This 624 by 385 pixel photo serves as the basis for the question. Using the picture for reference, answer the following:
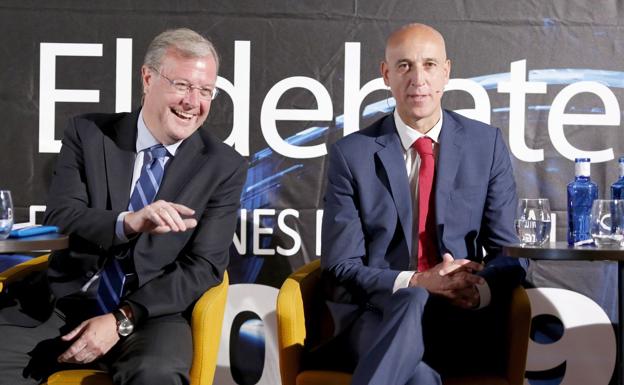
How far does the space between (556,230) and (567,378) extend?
71cm

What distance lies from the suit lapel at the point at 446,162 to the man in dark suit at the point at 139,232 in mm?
780

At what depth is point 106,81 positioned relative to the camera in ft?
12.9

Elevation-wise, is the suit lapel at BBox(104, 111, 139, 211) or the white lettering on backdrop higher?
the white lettering on backdrop

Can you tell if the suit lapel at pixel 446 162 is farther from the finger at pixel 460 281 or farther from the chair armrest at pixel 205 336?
the chair armrest at pixel 205 336

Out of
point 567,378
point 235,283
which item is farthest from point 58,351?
point 567,378

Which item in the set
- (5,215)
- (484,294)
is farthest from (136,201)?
(484,294)

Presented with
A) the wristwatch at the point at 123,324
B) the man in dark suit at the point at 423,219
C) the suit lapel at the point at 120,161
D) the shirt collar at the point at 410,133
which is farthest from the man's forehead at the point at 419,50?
the wristwatch at the point at 123,324

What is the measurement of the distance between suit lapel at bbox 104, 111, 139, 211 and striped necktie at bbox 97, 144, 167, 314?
0.15ft

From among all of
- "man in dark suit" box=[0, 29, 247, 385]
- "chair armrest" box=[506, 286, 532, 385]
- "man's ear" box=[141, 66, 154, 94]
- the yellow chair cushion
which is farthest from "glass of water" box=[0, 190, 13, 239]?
"chair armrest" box=[506, 286, 532, 385]

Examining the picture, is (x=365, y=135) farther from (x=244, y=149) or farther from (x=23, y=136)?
(x=23, y=136)

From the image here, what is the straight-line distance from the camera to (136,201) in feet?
10.1

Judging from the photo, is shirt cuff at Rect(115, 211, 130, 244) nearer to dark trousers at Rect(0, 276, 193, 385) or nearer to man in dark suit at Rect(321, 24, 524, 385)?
dark trousers at Rect(0, 276, 193, 385)

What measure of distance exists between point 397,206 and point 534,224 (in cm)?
51

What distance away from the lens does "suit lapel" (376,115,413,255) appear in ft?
10.0
